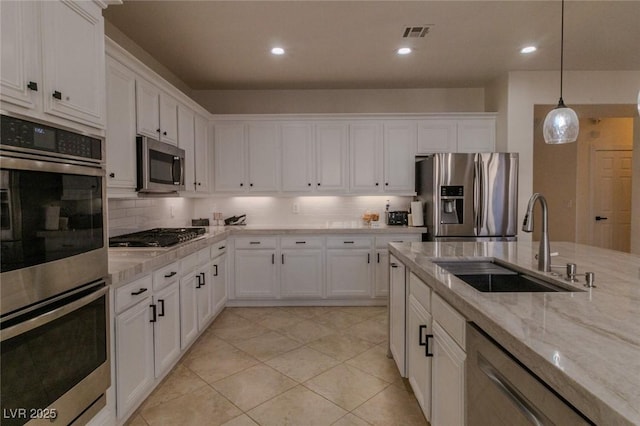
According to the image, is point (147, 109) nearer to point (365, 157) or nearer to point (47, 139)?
point (47, 139)

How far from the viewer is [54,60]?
Result: 1.46 m

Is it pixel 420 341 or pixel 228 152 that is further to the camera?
pixel 228 152

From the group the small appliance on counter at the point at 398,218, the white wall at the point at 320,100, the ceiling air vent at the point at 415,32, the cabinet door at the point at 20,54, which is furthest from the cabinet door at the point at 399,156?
the cabinet door at the point at 20,54

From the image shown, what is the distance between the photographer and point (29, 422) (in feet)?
4.21

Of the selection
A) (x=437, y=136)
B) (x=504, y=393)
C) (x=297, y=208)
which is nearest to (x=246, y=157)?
(x=297, y=208)

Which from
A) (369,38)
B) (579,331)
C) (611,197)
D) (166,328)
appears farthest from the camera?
(611,197)

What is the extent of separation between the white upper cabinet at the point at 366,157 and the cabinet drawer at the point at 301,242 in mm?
824

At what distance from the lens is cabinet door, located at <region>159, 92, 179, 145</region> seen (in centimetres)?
306

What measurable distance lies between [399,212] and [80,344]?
144 inches

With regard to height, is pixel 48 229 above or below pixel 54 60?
below

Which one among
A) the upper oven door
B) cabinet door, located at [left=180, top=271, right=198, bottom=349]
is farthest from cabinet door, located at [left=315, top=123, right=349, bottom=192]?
the upper oven door

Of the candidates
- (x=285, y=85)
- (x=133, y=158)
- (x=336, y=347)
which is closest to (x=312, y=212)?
(x=285, y=85)

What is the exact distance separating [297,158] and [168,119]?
1.67 meters

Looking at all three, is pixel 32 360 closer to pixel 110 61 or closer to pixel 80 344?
pixel 80 344
